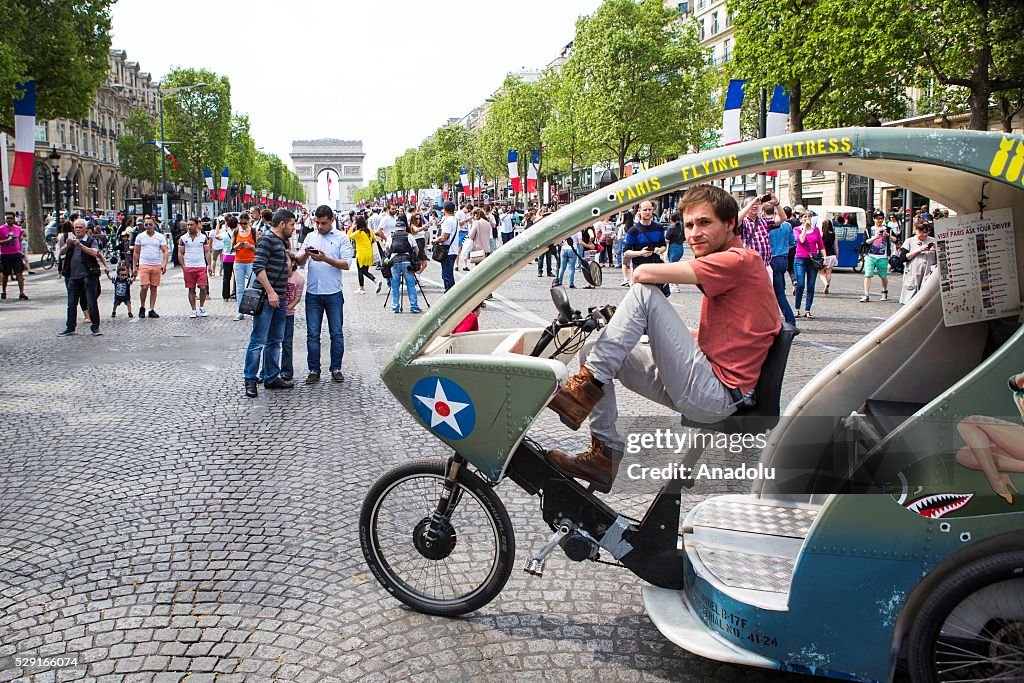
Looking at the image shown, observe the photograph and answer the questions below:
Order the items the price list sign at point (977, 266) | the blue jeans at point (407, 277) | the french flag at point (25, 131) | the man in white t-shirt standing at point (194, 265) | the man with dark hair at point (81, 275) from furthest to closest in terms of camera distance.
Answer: the french flag at point (25, 131), the blue jeans at point (407, 277), the man in white t-shirt standing at point (194, 265), the man with dark hair at point (81, 275), the price list sign at point (977, 266)

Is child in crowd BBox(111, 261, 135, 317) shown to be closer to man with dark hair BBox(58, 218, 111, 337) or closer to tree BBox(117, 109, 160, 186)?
man with dark hair BBox(58, 218, 111, 337)

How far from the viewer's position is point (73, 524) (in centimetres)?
490

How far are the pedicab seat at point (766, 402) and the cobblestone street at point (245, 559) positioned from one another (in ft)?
1.11

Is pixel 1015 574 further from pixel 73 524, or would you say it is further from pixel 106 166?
pixel 106 166

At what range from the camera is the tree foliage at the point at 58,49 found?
26562 mm

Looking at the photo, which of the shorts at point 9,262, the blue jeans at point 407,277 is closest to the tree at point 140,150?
the shorts at point 9,262

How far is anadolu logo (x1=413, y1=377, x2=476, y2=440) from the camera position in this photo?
339cm

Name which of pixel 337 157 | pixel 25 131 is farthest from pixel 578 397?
pixel 337 157

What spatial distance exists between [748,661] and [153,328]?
492 inches

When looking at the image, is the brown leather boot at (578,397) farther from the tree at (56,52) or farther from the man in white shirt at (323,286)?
the tree at (56,52)

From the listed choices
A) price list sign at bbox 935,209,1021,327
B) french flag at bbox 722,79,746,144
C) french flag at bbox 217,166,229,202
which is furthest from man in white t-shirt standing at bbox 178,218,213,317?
french flag at bbox 217,166,229,202

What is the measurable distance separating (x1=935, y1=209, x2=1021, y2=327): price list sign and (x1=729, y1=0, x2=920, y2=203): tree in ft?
69.6

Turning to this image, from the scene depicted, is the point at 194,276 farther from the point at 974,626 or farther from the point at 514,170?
the point at 514,170

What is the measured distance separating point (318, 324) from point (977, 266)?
711cm
